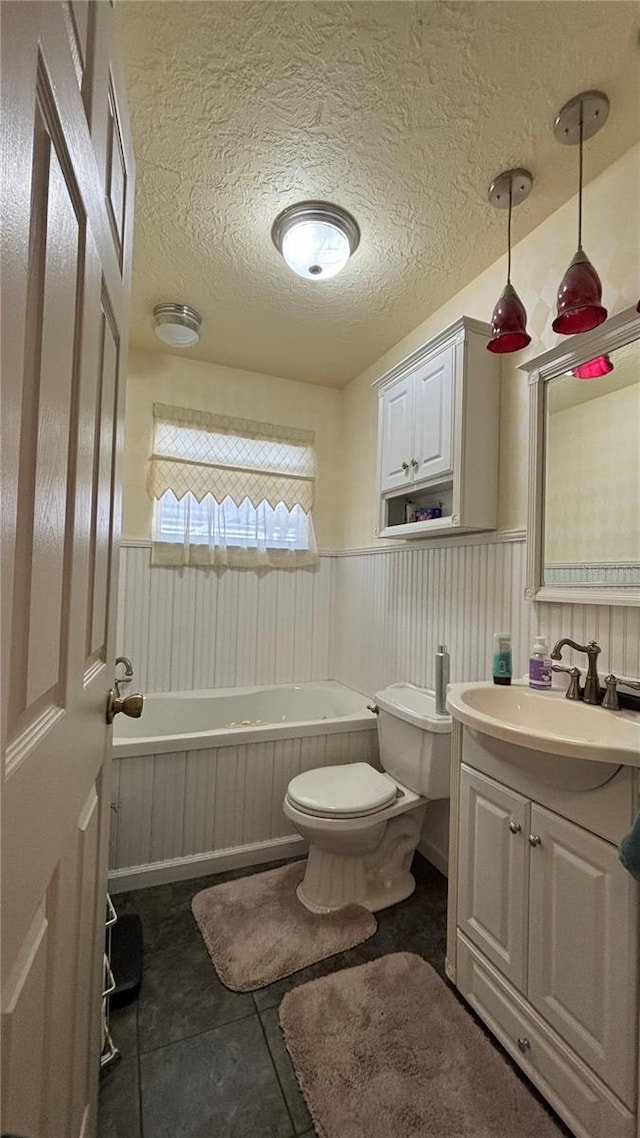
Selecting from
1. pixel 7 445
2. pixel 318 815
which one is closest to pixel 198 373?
pixel 318 815

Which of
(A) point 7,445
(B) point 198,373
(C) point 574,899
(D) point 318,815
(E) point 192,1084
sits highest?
(B) point 198,373

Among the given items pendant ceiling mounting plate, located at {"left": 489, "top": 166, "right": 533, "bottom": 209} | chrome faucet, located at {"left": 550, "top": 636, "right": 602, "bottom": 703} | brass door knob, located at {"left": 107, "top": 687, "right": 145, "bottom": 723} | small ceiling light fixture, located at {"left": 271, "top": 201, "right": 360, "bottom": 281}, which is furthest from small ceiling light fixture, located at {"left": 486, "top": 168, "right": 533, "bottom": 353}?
brass door knob, located at {"left": 107, "top": 687, "right": 145, "bottom": 723}

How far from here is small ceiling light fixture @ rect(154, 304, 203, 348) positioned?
213cm

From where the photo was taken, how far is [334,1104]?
104 cm

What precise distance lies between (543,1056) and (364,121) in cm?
240

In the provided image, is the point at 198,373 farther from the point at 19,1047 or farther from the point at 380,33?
the point at 19,1047

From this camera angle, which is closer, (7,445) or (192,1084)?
(7,445)

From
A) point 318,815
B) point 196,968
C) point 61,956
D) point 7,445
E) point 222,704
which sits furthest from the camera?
point 222,704

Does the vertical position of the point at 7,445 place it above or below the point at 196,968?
above

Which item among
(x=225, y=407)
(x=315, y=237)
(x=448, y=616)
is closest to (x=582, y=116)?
(x=315, y=237)

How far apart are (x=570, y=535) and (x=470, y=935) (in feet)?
A: 4.00

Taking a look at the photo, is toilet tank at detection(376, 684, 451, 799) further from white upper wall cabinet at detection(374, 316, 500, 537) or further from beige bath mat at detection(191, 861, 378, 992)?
white upper wall cabinet at detection(374, 316, 500, 537)

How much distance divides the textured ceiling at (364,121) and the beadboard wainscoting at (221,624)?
1.50 m

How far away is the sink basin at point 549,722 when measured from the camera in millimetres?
878
